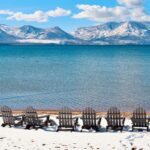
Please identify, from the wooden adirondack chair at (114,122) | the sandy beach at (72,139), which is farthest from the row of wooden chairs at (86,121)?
the sandy beach at (72,139)

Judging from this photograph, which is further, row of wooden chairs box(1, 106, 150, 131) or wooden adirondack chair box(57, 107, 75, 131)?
wooden adirondack chair box(57, 107, 75, 131)

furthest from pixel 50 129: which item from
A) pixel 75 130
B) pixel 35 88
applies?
pixel 35 88

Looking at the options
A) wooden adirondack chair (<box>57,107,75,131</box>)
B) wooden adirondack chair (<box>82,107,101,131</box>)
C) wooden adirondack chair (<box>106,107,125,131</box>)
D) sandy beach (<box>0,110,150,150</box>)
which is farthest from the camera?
wooden adirondack chair (<box>57,107,75,131</box>)

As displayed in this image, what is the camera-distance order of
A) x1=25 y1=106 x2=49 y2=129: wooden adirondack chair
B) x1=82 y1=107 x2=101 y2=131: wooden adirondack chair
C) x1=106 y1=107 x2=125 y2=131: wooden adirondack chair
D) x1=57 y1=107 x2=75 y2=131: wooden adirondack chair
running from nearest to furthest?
1. x1=106 y1=107 x2=125 y2=131: wooden adirondack chair
2. x1=82 y1=107 x2=101 y2=131: wooden adirondack chair
3. x1=57 y1=107 x2=75 y2=131: wooden adirondack chair
4. x1=25 y1=106 x2=49 y2=129: wooden adirondack chair

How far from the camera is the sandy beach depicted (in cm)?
1898

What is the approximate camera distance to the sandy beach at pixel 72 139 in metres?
19.0

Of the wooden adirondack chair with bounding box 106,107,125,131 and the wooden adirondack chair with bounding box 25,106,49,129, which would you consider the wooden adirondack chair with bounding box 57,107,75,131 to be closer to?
the wooden adirondack chair with bounding box 25,106,49,129

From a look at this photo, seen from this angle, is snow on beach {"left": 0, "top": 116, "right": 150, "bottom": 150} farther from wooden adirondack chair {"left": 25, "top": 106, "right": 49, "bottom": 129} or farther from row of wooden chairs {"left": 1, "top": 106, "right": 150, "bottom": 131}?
wooden adirondack chair {"left": 25, "top": 106, "right": 49, "bottom": 129}

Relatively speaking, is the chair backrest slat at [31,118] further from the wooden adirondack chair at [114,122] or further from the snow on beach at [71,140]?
the wooden adirondack chair at [114,122]

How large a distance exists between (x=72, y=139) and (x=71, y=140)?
0.69 ft

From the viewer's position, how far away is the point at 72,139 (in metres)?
20.7

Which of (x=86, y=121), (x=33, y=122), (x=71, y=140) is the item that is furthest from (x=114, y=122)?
(x=33, y=122)

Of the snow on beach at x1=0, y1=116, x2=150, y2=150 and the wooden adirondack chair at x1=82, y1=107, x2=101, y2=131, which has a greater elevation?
the wooden adirondack chair at x1=82, y1=107, x2=101, y2=131

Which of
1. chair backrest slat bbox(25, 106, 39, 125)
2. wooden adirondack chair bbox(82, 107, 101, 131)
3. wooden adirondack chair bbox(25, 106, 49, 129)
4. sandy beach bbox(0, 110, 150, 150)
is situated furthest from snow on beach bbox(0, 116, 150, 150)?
chair backrest slat bbox(25, 106, 39, 125)
